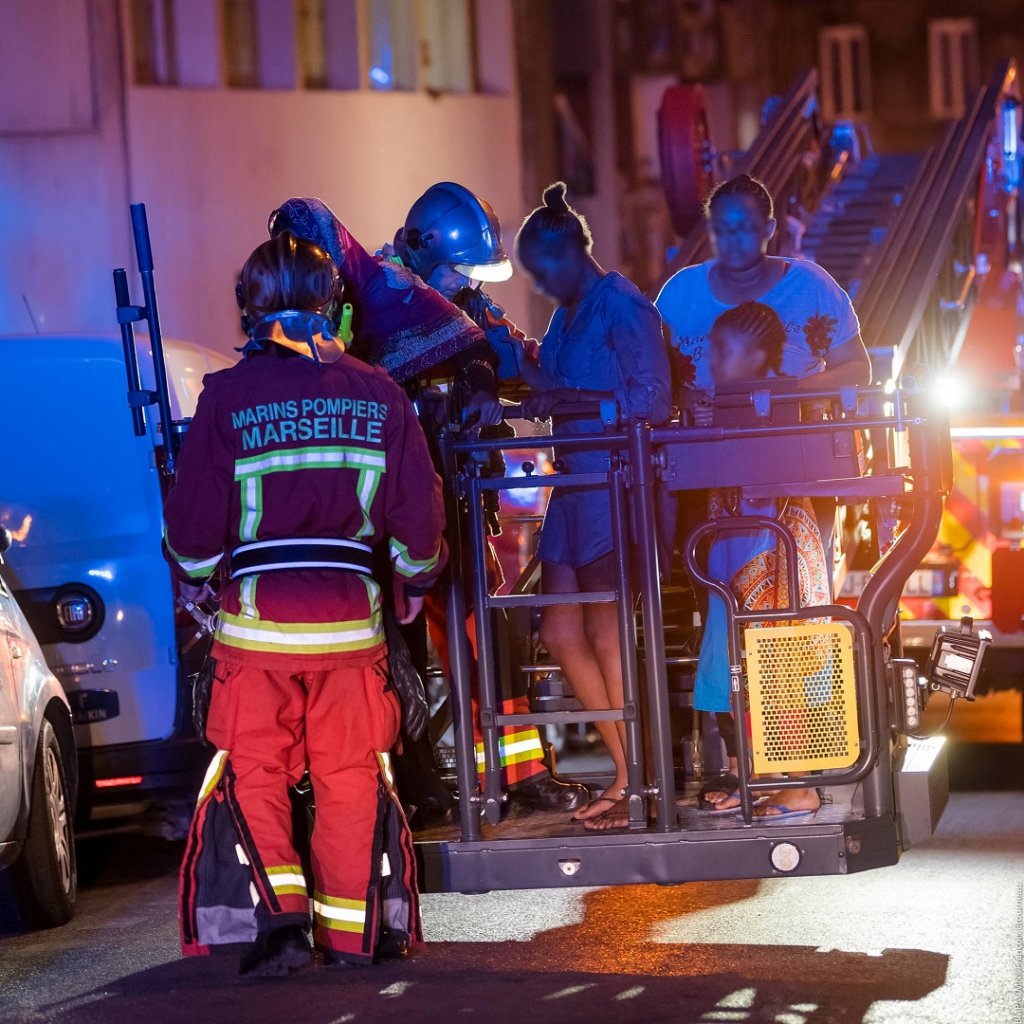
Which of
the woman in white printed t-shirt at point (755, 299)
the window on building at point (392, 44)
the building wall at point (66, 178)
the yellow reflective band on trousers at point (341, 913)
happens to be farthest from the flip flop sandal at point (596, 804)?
the window on building at point (392, 44)

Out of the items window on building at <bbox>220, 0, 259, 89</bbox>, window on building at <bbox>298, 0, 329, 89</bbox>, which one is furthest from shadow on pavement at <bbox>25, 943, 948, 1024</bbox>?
window on building at <bbox>298, 0, 329, 89</bbox>

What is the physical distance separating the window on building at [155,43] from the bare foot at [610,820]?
15364mm

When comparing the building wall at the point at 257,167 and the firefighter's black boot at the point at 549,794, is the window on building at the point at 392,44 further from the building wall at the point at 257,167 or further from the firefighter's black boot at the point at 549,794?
the firefighter's black boot at the point at 549,794

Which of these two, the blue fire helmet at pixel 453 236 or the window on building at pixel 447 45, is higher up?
the window on building at pixel 447 45

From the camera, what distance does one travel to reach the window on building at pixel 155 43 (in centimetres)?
2019

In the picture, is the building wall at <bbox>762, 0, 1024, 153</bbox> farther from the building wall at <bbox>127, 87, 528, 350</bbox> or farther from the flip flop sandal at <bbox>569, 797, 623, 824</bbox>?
the flip flop sandal at <bbox>569, 797, 623, 824</bbox>

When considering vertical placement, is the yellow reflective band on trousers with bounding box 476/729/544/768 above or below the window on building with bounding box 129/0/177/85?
below

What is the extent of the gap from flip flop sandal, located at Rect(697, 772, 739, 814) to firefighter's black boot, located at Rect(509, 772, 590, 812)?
378 mm

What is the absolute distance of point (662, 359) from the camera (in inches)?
249

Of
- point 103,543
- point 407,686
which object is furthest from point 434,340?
point 103,543

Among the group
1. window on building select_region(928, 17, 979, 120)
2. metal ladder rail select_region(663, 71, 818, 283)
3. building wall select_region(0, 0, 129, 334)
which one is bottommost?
metal ladder rail select_region(663, 71, 818, 283)

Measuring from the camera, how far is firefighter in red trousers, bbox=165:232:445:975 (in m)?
5.72

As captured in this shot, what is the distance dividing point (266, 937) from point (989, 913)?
2391 millimetres

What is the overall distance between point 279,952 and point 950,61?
3481 centimetres
